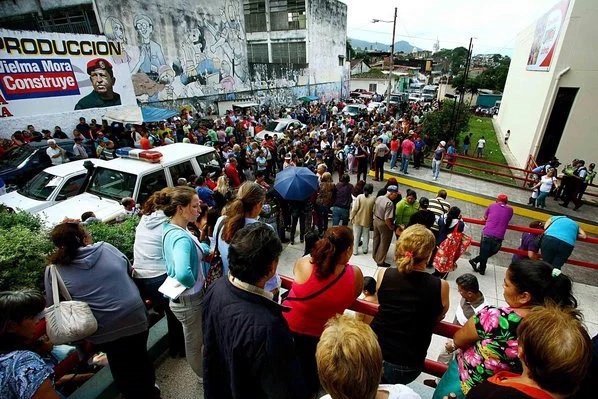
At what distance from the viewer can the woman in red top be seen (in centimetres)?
227

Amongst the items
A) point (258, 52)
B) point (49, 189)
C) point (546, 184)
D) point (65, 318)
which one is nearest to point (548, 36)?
point (546, 184)

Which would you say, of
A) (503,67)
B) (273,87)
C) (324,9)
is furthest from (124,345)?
(503,67)

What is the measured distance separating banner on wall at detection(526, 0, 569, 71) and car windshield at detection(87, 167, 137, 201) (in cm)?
1768

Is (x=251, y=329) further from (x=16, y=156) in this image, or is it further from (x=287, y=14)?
(x=287, y=14)

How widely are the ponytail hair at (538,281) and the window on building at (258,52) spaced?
126 ft

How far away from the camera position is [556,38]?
1374 cm

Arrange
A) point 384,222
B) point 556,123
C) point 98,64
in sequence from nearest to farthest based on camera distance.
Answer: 1. point 384,222
2. point 556,123
3. point 98,64

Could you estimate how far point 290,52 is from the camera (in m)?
34.0

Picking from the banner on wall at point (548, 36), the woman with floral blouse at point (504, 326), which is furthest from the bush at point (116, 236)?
the banner on wall at point (548, 36)

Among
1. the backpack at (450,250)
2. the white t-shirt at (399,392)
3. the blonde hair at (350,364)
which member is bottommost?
the backpack at (450,250)

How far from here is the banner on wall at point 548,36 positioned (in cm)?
1356

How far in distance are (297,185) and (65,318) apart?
183 inches

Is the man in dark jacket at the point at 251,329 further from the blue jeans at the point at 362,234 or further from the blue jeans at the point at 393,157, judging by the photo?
the blue jeans at the point at 393,157

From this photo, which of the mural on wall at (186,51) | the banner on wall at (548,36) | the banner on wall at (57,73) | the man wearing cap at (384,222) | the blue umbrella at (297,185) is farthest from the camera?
the mural on wall at (186,51)
